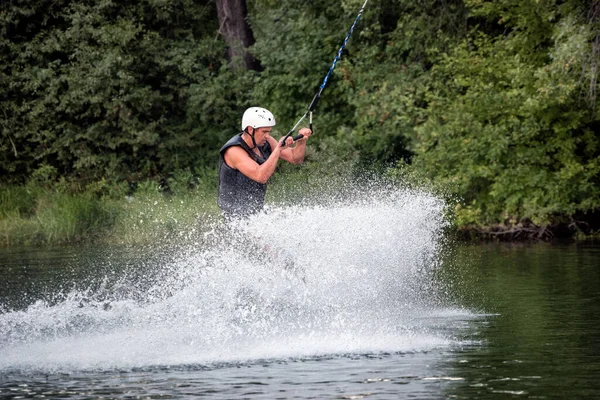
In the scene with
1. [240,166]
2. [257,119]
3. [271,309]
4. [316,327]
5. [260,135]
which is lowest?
[316,327]

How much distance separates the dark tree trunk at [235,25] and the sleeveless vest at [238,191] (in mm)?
20528

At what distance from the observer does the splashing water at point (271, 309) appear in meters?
10.3

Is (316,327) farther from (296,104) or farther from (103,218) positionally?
(296,104)

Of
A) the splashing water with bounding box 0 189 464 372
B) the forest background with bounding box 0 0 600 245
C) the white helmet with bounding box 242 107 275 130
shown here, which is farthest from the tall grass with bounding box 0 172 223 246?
the white helmet with bounding box 242 107 275 130

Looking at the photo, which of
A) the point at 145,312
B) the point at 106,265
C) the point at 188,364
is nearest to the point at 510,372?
the point at 188,364

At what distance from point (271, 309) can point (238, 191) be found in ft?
3.81

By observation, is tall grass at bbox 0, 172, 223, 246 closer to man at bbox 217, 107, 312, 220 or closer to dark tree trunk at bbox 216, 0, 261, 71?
dark tree trunk at bbox 216, 0, 261, 71

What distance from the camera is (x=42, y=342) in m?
10.9

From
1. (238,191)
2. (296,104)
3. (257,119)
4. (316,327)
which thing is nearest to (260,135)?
(257,119)

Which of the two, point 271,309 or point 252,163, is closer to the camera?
point 252,163

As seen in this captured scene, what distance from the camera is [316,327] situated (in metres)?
11.0

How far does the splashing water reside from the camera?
10258 mm

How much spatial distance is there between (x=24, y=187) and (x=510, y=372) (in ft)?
73.2

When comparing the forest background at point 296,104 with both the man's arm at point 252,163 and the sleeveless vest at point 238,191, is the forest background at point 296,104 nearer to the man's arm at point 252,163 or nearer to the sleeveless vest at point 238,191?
the sleeveless vest at point 238,191
